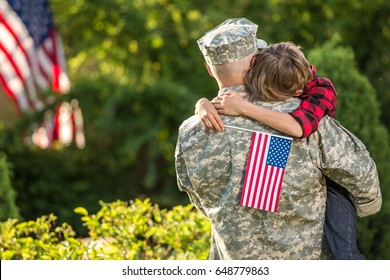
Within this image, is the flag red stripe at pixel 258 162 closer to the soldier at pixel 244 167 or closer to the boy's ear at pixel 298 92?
the soldier at pixel 244 167

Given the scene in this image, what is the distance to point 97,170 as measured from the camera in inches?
447

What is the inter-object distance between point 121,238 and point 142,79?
6.98m

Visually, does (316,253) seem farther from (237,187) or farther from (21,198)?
(21,198)

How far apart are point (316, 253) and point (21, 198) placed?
659 centimetres

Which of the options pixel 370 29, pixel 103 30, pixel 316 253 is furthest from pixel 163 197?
pixel 316 253

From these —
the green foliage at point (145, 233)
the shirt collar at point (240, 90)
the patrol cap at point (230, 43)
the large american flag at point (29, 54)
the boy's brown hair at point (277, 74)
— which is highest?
the patrol cap at point (230, 43)

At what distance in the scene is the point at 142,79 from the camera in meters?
12.2

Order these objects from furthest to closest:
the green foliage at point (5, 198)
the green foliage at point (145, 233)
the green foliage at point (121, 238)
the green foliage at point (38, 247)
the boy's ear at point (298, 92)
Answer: the green foliage at point (5, 198) < the green foliage at point (145, 233) < the green foliage at point (121, 238) < the green foliage at point (38, 247) < the boy's ear at point (298, 92)

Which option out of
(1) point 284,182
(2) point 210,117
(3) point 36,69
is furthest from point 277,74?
(3) point 36,69

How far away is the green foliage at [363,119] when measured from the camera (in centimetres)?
575

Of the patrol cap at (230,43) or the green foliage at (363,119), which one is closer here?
the patrol cap at (230,43)

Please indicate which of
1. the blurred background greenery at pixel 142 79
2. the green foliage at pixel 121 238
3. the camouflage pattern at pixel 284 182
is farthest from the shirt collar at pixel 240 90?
the blurred background greenery at pixel 142 79

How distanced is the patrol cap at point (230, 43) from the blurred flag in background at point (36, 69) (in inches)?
256

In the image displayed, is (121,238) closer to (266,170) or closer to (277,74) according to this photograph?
(266,170)
